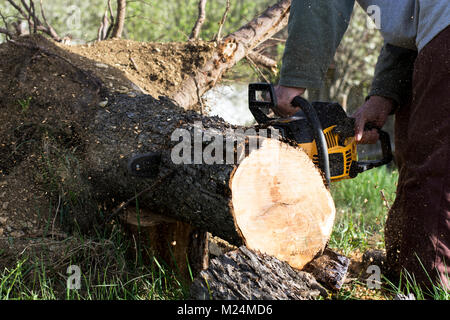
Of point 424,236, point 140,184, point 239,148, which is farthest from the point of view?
point 140,184

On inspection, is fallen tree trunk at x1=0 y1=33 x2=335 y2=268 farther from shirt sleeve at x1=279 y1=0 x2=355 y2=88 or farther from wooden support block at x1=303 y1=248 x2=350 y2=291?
shirt sleeve at x1=279 y1=0 x2=355 y2=88

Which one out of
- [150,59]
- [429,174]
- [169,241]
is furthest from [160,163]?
[150,59]

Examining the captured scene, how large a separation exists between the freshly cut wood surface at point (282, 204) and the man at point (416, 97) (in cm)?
46

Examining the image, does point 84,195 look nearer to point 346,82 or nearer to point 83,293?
point 83,293

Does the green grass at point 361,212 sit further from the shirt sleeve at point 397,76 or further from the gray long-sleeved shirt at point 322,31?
the gray long-sleeved shirt at point 322,31

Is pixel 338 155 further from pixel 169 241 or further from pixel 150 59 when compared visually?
pixel 150 59

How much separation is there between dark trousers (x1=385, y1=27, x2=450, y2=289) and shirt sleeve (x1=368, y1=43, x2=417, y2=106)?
537 millimetres

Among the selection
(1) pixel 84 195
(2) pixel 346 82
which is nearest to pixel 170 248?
(1) pixel 84 195

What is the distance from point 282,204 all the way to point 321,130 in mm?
496

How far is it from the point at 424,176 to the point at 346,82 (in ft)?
21.7

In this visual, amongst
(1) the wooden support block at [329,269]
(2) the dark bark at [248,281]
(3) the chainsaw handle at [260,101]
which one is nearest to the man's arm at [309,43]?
(3) the chainsaw handle at [260,101]

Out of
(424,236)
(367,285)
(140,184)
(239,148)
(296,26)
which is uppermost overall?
(296,26)

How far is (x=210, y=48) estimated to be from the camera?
3873 millimetres

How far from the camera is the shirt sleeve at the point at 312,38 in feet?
7.94
